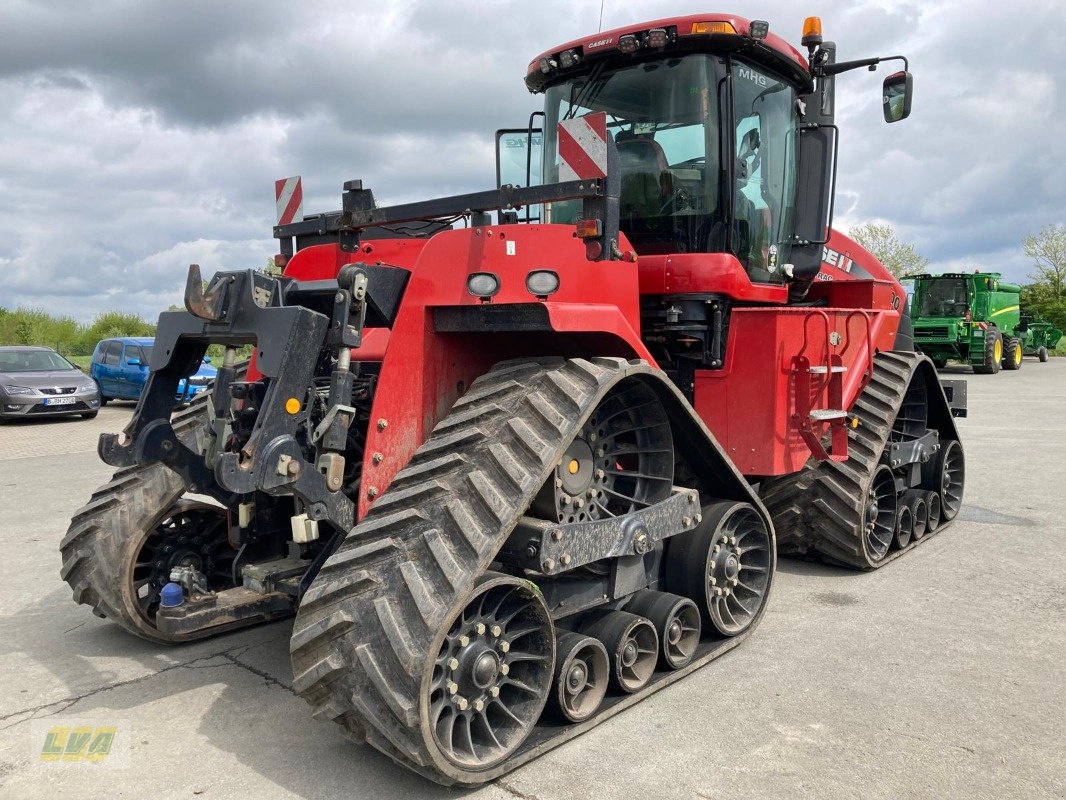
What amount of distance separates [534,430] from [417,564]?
0.69 meters

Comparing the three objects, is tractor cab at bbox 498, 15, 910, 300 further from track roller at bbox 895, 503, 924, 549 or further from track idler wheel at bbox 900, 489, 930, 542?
track idler wheel at bbox 900, 489, 930, 542

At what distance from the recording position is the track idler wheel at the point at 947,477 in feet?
24.3

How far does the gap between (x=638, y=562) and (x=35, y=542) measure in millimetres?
5197

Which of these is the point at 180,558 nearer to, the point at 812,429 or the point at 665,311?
the point at 665,311

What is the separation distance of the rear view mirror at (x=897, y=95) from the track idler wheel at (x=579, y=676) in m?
3.97

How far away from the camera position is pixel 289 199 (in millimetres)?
5160

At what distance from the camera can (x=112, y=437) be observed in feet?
12.6

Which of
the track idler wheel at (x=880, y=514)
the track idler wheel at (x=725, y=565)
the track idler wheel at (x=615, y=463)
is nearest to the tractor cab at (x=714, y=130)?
the track idler wheel at (x=615, y=463)

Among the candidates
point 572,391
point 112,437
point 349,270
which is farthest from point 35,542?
point 572,391

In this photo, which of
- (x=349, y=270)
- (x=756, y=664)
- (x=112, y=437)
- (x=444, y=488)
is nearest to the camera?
(x=444, y=488)

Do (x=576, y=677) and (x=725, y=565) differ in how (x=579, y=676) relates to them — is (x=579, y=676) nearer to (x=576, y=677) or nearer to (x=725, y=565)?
(x=576, y=677)

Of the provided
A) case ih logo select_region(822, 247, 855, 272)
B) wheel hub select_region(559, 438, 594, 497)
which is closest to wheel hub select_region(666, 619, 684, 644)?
wheel hub select_region(559, 438, 594, 497)

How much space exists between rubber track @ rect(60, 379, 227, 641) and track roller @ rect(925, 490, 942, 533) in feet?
17.8

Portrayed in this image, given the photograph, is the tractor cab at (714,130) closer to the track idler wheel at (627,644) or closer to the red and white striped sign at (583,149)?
the red and white striped sign at (583,149)
